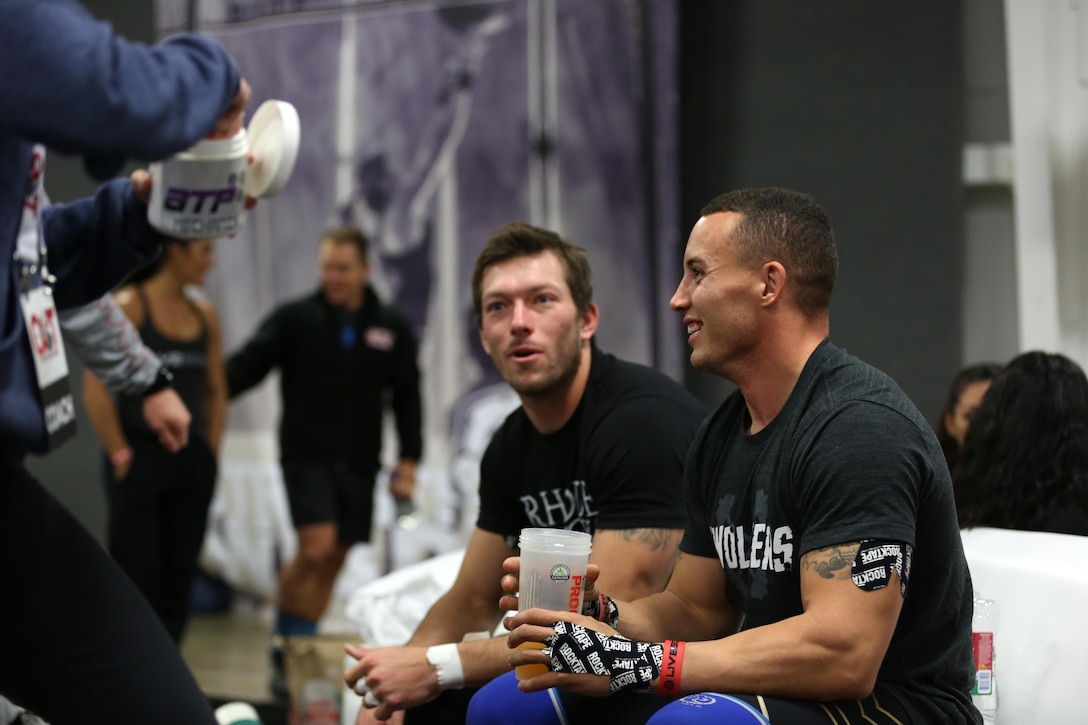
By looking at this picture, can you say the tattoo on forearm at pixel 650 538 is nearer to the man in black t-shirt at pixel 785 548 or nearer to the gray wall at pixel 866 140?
the man in black t-shirt at pixel 785 548

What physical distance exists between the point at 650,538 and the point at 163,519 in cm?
242

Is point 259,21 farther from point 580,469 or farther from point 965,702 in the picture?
point 965,702

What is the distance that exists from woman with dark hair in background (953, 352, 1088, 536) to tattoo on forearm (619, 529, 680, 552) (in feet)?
2.57

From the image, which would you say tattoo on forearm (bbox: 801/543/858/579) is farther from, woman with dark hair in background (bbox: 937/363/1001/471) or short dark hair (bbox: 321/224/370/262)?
short dark hair (bbox: 321/224/370/262)

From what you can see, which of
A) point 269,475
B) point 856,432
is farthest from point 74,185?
point 856,432

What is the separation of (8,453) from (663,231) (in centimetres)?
349

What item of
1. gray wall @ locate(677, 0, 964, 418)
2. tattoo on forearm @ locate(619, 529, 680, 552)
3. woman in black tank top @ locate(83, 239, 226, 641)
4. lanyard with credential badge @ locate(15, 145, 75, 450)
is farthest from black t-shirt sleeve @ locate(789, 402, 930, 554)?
gray wall @ locate(677, 0, 964, 418)

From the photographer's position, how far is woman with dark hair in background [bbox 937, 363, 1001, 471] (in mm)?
3283

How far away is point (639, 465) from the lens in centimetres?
223

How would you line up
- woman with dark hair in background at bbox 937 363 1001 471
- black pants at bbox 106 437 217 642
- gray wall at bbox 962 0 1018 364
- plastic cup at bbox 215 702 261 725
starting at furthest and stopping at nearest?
gray wall at bbox 962 0 1018 364 < black pants at bbox 106 437 217 642 < woman with dark hair in background at bbox 937 363 1001 471 < plastic cup at bbox 215 702 261 725

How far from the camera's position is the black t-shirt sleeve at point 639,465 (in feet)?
7.28

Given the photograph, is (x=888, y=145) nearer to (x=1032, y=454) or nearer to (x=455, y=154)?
(x=455, y=154)

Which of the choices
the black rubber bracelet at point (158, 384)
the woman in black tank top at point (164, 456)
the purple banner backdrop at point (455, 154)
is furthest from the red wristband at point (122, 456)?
the black rubber bracelet at point (158, 384)

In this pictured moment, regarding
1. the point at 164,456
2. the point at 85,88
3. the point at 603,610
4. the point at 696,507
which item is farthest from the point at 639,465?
the point at 164,456
